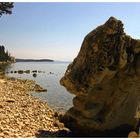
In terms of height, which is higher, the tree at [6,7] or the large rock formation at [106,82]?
the tree at [6,7]

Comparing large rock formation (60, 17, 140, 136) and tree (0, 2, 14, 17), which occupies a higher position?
tree (0, 2, 14, 17)

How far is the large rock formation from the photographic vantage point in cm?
1200

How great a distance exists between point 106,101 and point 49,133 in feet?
8.75

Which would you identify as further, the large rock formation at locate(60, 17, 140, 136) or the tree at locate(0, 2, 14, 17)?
the tree at locate(0, 2, 14, 17)

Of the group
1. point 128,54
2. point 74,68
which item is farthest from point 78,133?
point 128,54

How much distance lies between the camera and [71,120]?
13625 mm

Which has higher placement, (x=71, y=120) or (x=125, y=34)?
(x=125, y=34)

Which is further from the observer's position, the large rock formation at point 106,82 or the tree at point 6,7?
the tree at point 6,7

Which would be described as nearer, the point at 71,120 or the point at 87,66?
the point at 87,66

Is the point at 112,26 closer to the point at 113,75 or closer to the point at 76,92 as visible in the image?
the point at 113,75

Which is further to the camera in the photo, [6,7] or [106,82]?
Result: [6,7]

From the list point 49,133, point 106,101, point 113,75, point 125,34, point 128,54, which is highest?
point 125,34

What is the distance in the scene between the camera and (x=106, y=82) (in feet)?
41.8

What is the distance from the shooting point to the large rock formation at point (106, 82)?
1200 cm
